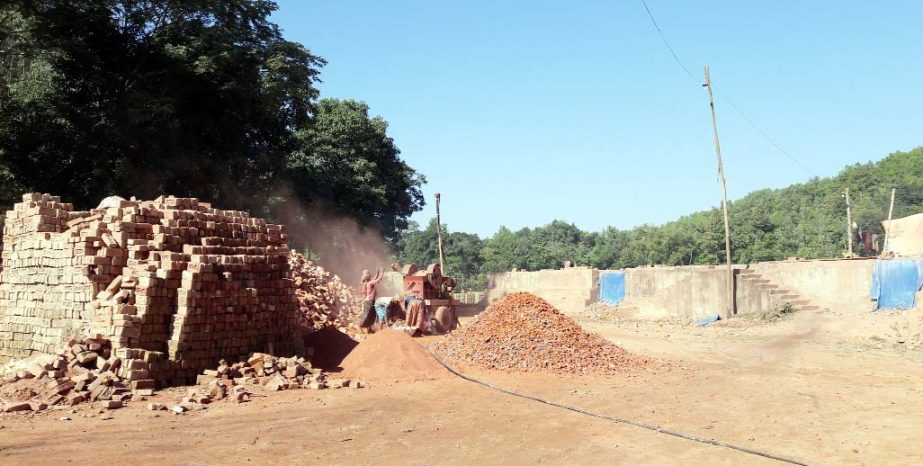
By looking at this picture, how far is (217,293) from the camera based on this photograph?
33.9 feet

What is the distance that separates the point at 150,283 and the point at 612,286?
22.2 meters

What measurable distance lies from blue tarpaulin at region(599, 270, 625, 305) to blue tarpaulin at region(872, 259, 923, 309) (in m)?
10.3

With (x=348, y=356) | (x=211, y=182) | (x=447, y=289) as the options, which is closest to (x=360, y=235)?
(x=211, y=182)

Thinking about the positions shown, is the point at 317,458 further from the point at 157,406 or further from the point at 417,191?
the point at 417,191

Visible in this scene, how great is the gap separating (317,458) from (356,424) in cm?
154

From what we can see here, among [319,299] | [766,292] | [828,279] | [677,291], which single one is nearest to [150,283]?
[319,299]

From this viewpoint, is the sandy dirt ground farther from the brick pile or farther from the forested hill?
the forested hill

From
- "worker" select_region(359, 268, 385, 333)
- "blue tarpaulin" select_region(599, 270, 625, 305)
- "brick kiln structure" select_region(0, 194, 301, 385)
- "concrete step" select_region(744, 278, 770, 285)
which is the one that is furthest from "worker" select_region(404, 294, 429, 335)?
"blue tarpaulin" select_region(599, 270, 625, 305)

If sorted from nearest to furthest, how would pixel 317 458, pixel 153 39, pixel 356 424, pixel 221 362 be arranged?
pixel 317 458, pixel 356 424, pixel 221 362, pixel 153 39

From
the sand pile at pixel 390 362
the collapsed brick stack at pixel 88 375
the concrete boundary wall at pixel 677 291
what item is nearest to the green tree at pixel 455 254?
the concrete boundary wall at pixel 677 291

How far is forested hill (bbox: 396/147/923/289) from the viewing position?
48125 millimetres

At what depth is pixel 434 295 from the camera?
1914 centimetres

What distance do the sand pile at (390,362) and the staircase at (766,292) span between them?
47.4ft

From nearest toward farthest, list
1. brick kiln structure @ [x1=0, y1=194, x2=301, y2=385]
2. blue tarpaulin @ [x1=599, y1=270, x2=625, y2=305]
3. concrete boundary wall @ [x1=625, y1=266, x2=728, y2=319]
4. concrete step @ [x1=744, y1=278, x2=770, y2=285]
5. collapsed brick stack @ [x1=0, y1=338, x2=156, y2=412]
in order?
collapsed brick stack @ [x1=0, y1=338, x2=156, y2=412], brick kiln structure @ [x1=0, y1=194, x2=301, y2=385], concrete step @ [x1=744, y1=278, x2=770, y2=285], concrete boundary wall @ [x1=625, y1=266, x2=728, y2=319], blue tarpaulin @ [x1=599, y1=270, x2=625, y2=305]
